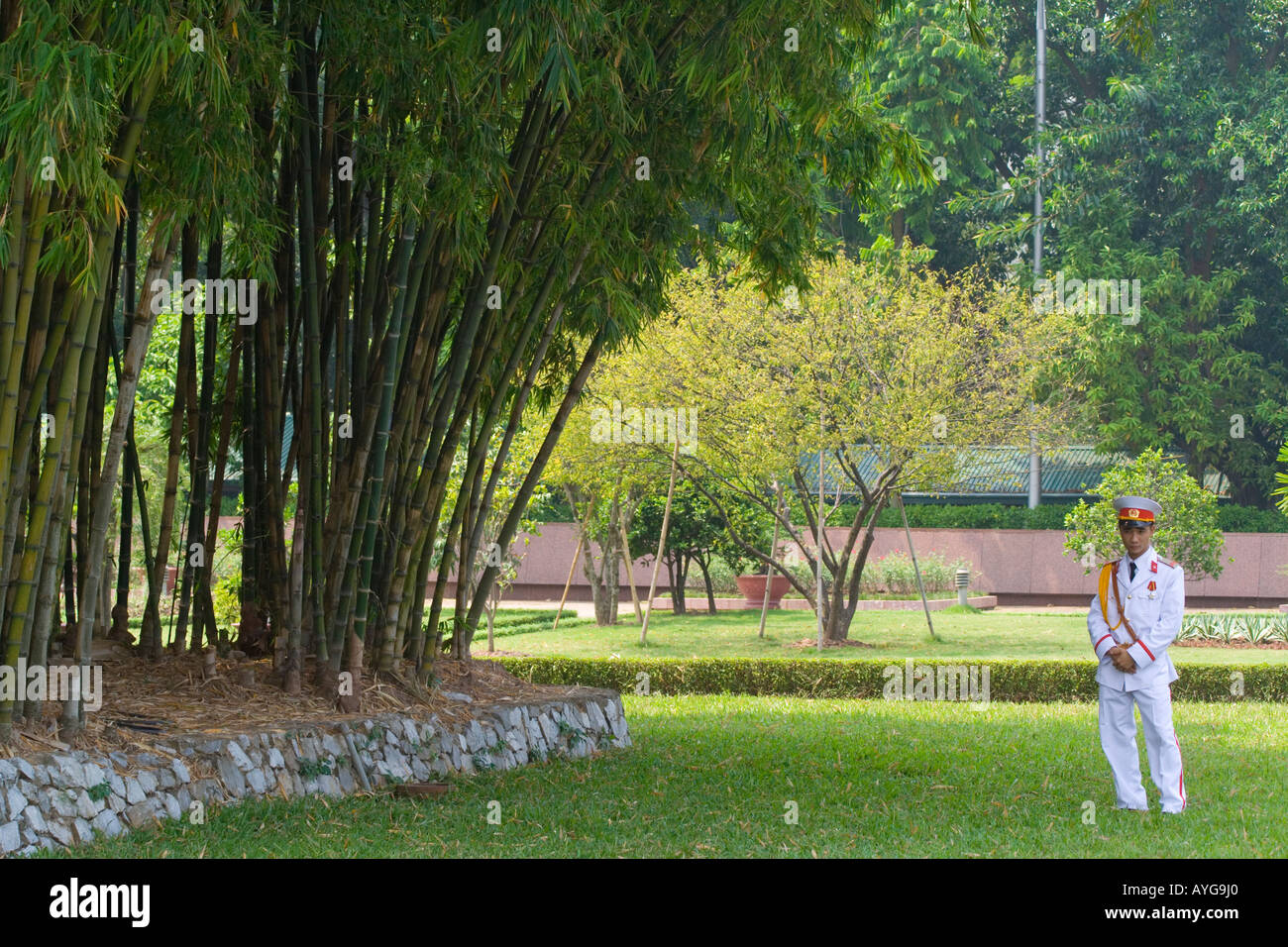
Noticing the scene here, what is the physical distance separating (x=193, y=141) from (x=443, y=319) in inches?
87.6

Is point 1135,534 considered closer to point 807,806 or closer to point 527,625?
point 807,806

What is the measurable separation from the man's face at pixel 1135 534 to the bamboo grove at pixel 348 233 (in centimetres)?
250

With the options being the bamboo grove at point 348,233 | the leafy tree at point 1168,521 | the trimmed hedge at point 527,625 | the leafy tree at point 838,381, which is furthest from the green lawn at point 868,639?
the bamboo grove at point 348,233

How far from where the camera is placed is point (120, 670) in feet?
21.8

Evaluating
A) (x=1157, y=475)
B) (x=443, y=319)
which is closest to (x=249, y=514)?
(x=443, y=319)

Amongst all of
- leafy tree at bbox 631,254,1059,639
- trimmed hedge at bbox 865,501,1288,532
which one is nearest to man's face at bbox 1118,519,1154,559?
leafy tree at bbox 631,254,1059,639

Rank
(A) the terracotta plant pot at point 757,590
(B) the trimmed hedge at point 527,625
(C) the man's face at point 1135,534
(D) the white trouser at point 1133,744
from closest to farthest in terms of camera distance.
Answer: (D) the white trouser at point 1133,744 → (C) the man's face at point 1135,534 → (B) the trimmed hedge at point 527,625 → (A) the terracotta plant pot at point 757,590

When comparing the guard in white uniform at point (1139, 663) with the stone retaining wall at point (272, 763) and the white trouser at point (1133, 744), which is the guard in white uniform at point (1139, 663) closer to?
the white trouser at point (1133, 744)

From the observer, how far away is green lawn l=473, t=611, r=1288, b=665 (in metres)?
14.6

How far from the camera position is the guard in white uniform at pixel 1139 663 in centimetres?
561

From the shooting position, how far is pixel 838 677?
11.5 meters

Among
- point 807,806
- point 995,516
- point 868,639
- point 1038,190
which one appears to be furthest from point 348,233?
point 1038,190

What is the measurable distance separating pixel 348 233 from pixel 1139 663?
4.30m

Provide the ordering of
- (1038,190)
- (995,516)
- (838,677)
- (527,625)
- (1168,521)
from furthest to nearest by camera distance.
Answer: (1038,190) → (995,516) → (527,625) → (1168,521) → (838,677)
